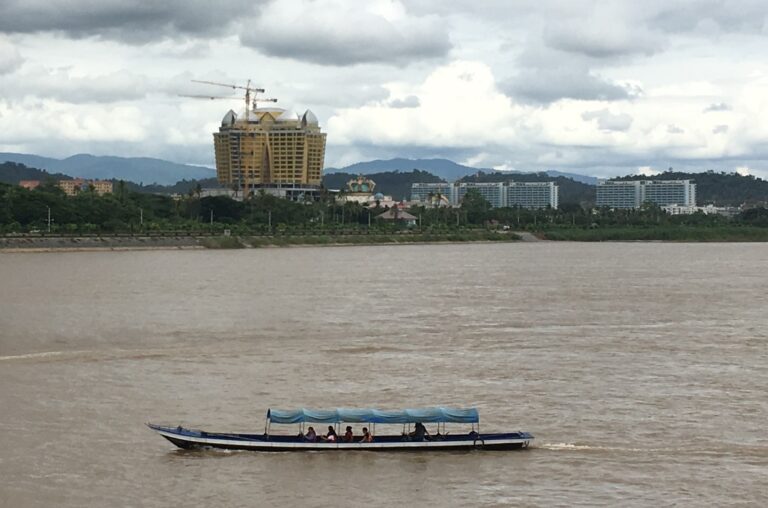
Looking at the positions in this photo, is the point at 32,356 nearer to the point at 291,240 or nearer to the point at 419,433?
the point at 419,433

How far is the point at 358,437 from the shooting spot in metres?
33.3

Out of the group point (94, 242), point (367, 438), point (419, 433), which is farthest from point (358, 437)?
point (94, 242)

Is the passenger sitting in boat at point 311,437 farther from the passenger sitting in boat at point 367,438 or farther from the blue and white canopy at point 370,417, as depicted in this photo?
the passenger sitting in boat at point 367,438

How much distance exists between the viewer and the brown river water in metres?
30.4

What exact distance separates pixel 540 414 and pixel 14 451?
16.6m

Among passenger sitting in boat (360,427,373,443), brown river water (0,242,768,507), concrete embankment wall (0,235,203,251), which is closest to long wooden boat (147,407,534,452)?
passenger sitting in boat (360,427,373,443)

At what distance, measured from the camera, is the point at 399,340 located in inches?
2228

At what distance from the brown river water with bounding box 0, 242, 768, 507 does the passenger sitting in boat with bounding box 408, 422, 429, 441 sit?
0.47 metres

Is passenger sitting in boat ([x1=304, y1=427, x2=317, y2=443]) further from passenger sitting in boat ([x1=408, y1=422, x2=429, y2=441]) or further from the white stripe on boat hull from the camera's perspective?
passenger sitting in boat ([x1=408, y1=422, x2=429, y2=441])

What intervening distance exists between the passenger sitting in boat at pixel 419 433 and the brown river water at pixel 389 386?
1.53 feet

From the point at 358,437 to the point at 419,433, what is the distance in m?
1.77

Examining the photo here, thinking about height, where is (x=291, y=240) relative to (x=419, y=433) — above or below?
above

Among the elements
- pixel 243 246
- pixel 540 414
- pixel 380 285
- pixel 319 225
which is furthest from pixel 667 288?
pixel 319 225

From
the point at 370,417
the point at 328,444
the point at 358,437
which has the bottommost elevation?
the point at 328,444
